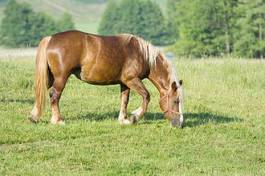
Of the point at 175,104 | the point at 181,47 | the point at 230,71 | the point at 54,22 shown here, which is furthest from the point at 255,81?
the point at 54,22

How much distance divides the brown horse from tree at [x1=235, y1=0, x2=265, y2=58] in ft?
172

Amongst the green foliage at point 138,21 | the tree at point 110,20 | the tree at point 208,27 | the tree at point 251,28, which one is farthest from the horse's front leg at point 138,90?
the tree at point 110,20

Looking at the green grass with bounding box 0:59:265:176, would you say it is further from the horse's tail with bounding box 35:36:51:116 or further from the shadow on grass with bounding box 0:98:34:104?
the horse's tail with bounding box 35:36:51:116

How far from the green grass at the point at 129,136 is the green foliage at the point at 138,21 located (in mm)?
101802

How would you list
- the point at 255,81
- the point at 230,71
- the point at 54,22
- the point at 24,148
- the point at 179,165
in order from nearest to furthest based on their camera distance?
1. the point at 179,165
2. the point at 24,148
3. the point at 255,81
4. the point at 230,71
5. the point at 54,22

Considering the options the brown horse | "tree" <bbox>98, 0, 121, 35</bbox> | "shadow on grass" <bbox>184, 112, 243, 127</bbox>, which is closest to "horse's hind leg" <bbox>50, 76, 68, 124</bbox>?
the brown horse

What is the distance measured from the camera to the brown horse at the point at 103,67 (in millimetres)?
11734

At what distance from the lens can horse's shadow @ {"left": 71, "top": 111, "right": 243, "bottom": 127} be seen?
1280 centimetres

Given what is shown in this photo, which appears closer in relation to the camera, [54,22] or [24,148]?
[24,148]

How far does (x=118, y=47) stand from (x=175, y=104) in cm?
164

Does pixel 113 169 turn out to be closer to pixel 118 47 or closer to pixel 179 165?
pixel 179 165

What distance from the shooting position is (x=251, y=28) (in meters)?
65.1

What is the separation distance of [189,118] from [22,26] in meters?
101

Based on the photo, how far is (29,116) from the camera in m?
11.9
